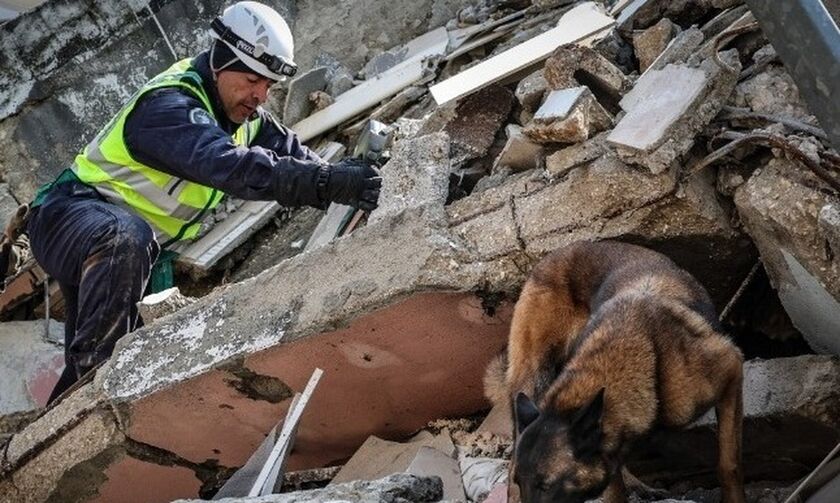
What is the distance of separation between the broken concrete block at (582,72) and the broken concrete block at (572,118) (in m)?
0.20

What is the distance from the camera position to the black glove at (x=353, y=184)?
4457mm

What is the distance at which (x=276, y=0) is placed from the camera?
7699 mm

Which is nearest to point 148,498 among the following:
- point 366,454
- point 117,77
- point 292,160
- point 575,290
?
point 366,454

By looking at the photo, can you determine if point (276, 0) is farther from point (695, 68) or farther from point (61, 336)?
point (695, 68)

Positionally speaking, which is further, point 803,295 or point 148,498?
point 148,498

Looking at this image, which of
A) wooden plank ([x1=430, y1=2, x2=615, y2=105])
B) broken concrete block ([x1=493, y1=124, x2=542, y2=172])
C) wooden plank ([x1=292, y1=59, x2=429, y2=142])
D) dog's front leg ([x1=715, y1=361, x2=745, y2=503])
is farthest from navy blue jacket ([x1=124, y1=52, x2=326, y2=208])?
dog's front leg ([x1=715, y1=361, x2=745, y2=503])

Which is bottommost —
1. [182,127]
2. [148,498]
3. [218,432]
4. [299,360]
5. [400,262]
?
[148,498]

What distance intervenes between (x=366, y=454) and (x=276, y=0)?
4635 mm

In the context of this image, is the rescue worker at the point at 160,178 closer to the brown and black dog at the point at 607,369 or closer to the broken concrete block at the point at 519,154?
the broken concrete block at the point at 519,154

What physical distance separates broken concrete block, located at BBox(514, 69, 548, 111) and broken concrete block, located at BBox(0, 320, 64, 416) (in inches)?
162

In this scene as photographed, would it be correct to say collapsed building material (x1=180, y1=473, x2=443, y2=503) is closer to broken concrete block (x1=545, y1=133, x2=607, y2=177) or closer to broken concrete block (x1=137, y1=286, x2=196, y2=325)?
broken concrete block (x1=545, y1=133, x2=607, y2=177)

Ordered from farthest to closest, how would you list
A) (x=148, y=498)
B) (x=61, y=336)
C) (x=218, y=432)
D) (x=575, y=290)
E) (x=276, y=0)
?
(x=276, y=0)
(x=61, y=336)
(x=148, y=498)
(x=218, y=432)
(x=575, y=290)

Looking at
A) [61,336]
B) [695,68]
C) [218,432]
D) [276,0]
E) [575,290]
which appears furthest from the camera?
[276,0]

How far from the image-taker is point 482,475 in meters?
3.63
